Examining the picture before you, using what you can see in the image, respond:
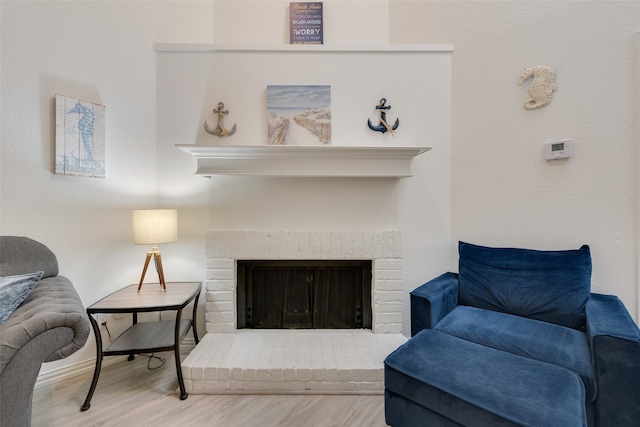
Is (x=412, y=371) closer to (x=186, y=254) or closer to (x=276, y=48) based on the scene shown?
(x=186, y=254)

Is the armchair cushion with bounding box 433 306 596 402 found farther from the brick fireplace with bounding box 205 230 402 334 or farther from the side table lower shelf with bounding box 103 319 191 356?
the side table lower shelf with bounding box 103 319 191 356

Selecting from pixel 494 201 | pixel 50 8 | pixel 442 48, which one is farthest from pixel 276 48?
A: pixel 494 201

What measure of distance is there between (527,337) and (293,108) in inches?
78.4

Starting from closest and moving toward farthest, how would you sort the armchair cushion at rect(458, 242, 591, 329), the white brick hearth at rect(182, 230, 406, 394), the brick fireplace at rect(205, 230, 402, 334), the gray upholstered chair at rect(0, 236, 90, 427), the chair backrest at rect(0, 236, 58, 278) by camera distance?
the gray upholstered chair at rect(0, 236, 90, 427), the chair backrest at rect(0, 236, 58, 278), the armchair cushion at rect(458, 242, 591, 329), the white brick hearth at rect(182, 230, 406, 394), the brick fireplace at rect(205, 230, 402, 334)

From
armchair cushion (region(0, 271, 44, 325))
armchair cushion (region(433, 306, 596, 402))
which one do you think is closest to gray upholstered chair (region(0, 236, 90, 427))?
armchair cushion (region(0, 271, 44, 325))

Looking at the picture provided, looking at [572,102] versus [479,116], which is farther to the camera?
[479,116]

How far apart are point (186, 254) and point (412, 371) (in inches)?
67.9

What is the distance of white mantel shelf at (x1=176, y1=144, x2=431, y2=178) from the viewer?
174 cm

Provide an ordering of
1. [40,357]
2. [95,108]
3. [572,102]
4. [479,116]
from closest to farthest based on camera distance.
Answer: [40,357] < [572,102] < [95,108] < [479,116]

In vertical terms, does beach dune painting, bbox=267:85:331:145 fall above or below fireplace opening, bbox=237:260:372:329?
above

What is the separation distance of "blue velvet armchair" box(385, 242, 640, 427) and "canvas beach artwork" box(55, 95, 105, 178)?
2.15 m

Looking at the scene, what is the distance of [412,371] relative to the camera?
1.09m

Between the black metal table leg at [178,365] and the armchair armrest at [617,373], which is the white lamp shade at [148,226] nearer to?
the black metal table leg at [178,365]

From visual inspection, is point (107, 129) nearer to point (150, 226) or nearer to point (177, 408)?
point (150, 226)
